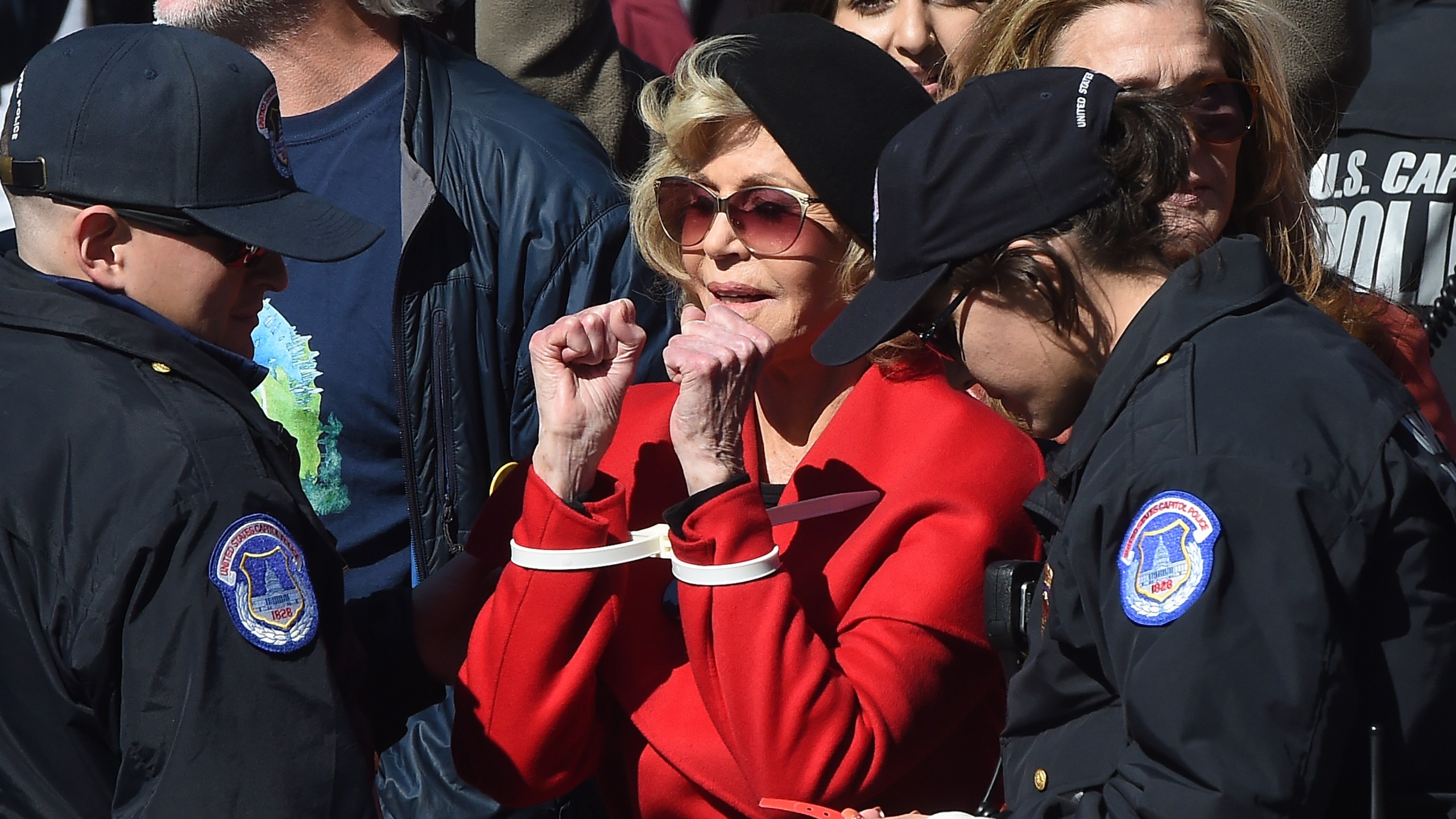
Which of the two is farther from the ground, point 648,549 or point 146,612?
point 146,612

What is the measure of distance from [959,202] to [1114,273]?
21 centimetres

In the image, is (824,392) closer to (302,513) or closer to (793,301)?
(793,301)

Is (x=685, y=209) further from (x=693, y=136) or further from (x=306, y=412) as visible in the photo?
(x=306, y=412)

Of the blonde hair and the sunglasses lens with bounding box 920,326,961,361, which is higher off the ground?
the sunglasses lens with bounding box 920,326,961,361

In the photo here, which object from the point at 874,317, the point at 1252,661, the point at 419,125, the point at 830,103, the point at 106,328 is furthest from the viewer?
the point at 419,125

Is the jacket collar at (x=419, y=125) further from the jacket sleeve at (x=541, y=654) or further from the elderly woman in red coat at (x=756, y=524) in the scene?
the jacket sleeve at (x=541, y=654)

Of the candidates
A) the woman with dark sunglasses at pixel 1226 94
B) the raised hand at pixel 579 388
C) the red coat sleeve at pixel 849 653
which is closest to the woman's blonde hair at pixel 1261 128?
the woman with dark sunglasses at pixel 1226 94

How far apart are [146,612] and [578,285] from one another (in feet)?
5.24

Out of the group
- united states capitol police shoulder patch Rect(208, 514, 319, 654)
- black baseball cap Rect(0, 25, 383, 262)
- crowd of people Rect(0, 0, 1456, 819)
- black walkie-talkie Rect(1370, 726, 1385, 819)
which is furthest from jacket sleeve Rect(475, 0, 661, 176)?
black walkie-talkie Rect(1370, 726, 1385, 819)

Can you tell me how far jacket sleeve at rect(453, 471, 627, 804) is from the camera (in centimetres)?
243

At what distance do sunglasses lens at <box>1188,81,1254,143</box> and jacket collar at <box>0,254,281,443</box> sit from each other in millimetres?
1569

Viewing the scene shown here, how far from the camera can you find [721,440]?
2.39 m

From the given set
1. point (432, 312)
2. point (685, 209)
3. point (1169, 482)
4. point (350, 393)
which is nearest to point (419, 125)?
point (432, 312)

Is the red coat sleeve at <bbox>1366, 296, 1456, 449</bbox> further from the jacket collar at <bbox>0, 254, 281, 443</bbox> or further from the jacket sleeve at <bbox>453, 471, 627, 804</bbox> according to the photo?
the jacket collar at <bbox>0, 254, 281, 443</bbox>
